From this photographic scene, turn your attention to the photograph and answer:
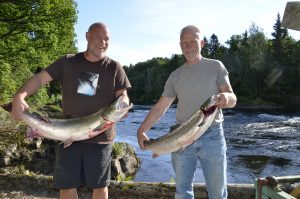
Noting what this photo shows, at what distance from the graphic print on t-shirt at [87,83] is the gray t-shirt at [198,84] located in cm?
95

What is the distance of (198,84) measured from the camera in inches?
174

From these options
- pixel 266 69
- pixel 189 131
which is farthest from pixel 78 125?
pixel 266 69

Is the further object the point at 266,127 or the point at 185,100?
the point at 266,127

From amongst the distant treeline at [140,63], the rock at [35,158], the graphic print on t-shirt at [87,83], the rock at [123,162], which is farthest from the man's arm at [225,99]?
the distant treeline at [140,63]

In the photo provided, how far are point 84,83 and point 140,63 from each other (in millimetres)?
126244

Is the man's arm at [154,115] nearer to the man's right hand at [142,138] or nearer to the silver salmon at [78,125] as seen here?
the man's right hand at [142,138]

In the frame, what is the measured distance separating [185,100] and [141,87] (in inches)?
3884

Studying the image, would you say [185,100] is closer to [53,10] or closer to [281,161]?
[281,161]

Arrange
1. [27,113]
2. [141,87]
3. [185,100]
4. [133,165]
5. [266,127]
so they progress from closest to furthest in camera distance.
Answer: [27,113] → [185,100] → [133,165] → [266,127] → [141,87]

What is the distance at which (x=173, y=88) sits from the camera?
467 cm

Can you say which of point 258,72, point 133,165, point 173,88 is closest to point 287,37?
point 258,72

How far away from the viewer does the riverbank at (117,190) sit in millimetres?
6809

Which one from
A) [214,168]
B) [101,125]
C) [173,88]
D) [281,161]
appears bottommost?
[281,161]

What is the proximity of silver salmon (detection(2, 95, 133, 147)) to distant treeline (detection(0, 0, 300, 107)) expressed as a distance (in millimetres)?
16555
